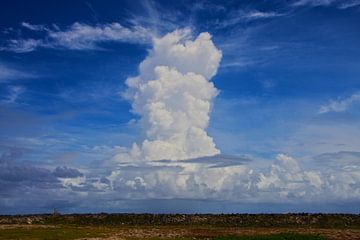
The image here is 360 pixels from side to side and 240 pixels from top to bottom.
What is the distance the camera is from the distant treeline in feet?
332

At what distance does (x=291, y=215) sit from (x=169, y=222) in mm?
26434

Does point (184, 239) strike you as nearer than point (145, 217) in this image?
Yes

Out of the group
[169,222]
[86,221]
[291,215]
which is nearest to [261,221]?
[291,215]

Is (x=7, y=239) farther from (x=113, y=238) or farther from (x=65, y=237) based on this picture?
(x=113, y=238)

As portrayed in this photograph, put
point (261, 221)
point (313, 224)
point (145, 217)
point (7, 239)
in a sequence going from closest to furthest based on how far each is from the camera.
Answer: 1. point (7, 239)
2. point (313, 224)
3. point (261, 221)
4. point (145, 217)

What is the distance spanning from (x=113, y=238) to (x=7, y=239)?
13.3 meters

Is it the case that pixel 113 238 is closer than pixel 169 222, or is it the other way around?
pixel 113 238

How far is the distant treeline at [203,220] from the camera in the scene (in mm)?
101312

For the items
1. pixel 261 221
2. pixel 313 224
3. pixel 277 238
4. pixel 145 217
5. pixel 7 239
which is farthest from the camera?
pixel 145 217

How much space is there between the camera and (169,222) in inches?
4269

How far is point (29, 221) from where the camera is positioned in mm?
104938

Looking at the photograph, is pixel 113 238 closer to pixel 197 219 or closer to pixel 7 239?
pixel 7 239

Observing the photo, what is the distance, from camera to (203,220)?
4289 inches

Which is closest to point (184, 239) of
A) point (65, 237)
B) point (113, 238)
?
point (113, 238)
